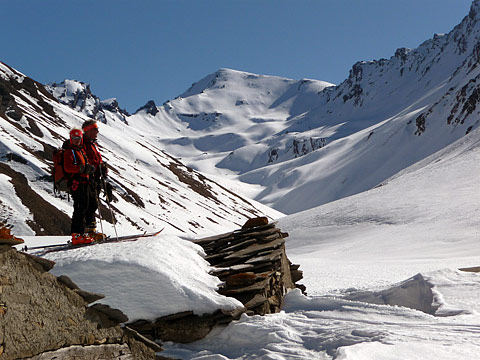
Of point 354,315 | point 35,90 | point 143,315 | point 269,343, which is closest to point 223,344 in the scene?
point 269,343

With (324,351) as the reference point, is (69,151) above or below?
above

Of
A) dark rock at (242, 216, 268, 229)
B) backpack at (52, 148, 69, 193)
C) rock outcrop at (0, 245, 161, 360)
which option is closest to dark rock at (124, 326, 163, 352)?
rock outcrop at (0, 245, 161, 360)

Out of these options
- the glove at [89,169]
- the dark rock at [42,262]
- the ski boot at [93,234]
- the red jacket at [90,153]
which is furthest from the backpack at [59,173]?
the dark rock at [42,262]

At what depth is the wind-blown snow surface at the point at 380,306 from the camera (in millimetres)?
6363

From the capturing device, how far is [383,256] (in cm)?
2366

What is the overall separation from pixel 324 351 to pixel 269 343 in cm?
82

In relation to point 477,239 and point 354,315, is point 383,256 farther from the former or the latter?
point 354,315

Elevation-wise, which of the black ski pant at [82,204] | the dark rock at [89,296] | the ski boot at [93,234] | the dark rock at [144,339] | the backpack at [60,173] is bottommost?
the dark rock at [144,339]

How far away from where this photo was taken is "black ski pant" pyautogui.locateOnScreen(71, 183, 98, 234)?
8.26m

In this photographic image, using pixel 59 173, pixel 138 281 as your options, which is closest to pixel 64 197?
pixel 59 173

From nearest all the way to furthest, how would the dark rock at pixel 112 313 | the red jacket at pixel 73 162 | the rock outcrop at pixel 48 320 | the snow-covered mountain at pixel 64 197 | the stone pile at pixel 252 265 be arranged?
the rock outcrop at pixel 48 320, the dark rock at pixel 112 313, the stone pile at pixel 252 265, the red jacket at pixel 73 162, the snow-covered mountain at pixel 64 197

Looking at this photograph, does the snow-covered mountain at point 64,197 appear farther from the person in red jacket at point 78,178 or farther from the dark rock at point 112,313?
the dark rock at point 112,313

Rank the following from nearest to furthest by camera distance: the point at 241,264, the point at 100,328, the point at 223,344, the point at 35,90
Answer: the point at 100,328, the point at 223,344, the point at 241,264, the point at 35,90

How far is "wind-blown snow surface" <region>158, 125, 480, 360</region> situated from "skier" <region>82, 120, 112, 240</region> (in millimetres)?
3016
